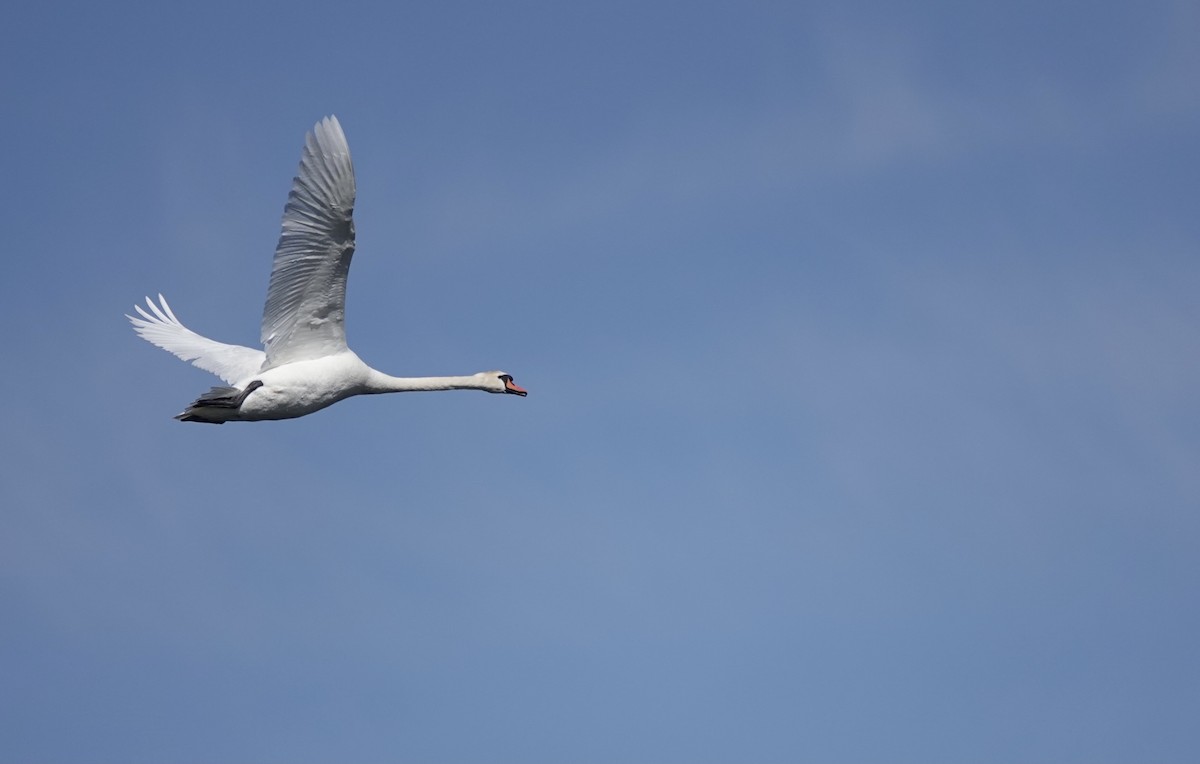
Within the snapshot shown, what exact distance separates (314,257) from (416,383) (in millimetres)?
4266

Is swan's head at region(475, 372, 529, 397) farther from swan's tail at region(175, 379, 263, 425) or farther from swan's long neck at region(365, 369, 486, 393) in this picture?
swan's tail at region(175, 379, 263, 425)

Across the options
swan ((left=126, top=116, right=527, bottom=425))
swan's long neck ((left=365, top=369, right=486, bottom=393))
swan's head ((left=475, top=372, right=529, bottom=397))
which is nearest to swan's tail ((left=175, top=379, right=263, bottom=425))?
swan ((left=126, top=116, right=527, bottom=425))

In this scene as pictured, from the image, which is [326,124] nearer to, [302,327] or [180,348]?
[302,327]

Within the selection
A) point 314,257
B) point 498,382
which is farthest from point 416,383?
point 314,257

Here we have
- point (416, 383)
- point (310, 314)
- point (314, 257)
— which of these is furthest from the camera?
point (416, 383)

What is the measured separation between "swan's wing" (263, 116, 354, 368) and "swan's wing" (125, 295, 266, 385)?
266 cm

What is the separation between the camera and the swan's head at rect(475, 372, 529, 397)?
2988 cm

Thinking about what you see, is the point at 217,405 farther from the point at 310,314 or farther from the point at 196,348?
the point at 196,348

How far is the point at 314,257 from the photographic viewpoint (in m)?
25.6

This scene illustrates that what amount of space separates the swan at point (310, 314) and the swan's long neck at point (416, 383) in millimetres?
25

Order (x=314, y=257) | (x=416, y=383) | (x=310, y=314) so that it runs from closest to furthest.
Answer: (x=314, y=257), (x=310, y=314), (x=416, y=383)

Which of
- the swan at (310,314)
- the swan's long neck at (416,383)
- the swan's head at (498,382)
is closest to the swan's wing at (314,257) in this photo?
the swan at (310,314)

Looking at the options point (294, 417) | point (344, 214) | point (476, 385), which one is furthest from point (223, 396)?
point (476, 385)

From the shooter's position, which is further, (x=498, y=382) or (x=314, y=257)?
(x=498, y=382)
